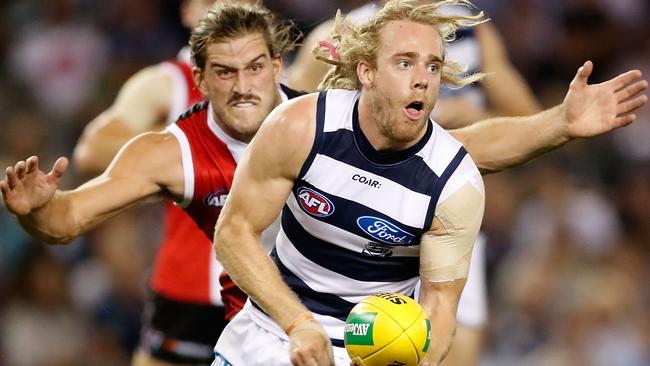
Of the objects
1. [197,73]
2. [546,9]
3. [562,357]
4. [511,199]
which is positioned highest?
[197,73]

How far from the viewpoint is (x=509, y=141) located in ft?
15.9

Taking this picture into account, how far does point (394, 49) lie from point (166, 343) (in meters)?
2.65

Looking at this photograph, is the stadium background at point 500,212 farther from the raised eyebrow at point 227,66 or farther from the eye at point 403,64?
the eye at point 403,64

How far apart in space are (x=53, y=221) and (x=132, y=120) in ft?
5.28

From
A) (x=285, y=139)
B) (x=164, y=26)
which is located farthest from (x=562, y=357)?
(x=285, y=139)

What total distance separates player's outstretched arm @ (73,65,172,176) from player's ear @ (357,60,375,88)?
84.1 inches

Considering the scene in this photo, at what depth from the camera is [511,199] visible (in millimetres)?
8883

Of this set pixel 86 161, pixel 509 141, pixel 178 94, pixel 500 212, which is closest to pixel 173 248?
pixel 86 161

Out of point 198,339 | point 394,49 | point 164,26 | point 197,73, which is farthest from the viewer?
point 164,26

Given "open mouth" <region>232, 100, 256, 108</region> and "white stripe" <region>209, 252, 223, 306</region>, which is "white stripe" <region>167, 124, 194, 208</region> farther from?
"white stripe" <region>209, 252, 223, 306</region>

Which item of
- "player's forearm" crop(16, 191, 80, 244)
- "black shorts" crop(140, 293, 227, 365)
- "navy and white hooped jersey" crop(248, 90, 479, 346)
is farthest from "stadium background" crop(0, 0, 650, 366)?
"navy and white hooped jersey" crop(248, 90, 479, 346)

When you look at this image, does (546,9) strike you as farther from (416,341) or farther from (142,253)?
(416,341)

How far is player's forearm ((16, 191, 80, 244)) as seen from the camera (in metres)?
4.53

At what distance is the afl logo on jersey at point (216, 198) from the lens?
479cm
